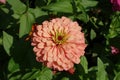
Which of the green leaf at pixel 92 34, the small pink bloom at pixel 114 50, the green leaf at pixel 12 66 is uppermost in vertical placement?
the green leaf at pixel 12 66

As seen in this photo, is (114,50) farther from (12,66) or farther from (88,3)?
(12,66)

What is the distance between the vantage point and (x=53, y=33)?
142cm

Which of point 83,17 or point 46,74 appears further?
point 83,17

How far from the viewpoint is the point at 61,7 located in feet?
5.12

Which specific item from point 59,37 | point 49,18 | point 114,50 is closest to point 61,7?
point 49,18

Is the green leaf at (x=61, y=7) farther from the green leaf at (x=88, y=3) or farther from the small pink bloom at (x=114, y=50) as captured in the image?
the small pink bloom at (x=114, y=50)

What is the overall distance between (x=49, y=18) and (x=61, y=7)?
81mm

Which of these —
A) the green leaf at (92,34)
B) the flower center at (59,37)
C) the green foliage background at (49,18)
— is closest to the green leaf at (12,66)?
the green foliage background at (49,18)

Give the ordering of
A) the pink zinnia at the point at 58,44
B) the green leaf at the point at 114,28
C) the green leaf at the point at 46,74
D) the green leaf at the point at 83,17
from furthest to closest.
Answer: the green leaf at the point at 114,28 < the green leaf at the point at 83,17 < the green leaf at the point at 46,74 < the pink zinnia at the point at 58,44

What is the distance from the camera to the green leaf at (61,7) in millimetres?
1543

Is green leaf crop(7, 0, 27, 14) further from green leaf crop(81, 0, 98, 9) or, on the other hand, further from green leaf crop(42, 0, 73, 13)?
green leaf crop(81, 0, 98, 9)

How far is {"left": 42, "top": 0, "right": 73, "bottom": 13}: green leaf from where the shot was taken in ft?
5.06

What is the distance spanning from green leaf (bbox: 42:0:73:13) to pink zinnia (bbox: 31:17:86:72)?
113mm

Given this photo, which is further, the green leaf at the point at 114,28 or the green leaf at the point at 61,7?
the green leaf at the point at 114,28
